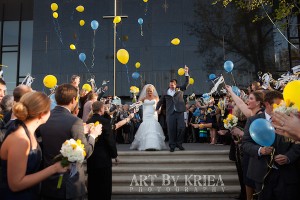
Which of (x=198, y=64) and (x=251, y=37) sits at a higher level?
(x=251, y=37)

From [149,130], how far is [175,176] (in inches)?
84.6

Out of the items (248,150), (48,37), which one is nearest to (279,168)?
(248,150)

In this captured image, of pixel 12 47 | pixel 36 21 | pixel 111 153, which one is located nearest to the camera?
pixel 111 153

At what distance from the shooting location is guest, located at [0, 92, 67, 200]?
2.24 m

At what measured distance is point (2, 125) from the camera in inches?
129

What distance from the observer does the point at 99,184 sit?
4758 millimetres

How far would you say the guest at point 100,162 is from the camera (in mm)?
4719

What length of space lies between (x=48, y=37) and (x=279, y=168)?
55.5ft

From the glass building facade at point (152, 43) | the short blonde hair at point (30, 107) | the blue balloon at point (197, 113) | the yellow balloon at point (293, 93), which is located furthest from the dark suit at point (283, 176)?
the glass building facade at point (152, 43)

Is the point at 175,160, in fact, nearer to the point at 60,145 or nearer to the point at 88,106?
the point at 88,106

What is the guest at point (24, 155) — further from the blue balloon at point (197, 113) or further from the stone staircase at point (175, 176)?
the blue balloon at point (197, 113)

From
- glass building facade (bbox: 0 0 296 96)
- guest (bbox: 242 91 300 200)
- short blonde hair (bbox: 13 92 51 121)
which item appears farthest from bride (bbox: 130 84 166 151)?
glass building facade (bbox: 0 0 296 96)

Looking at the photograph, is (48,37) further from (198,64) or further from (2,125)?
(2,125)

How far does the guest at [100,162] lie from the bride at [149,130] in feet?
11.7
